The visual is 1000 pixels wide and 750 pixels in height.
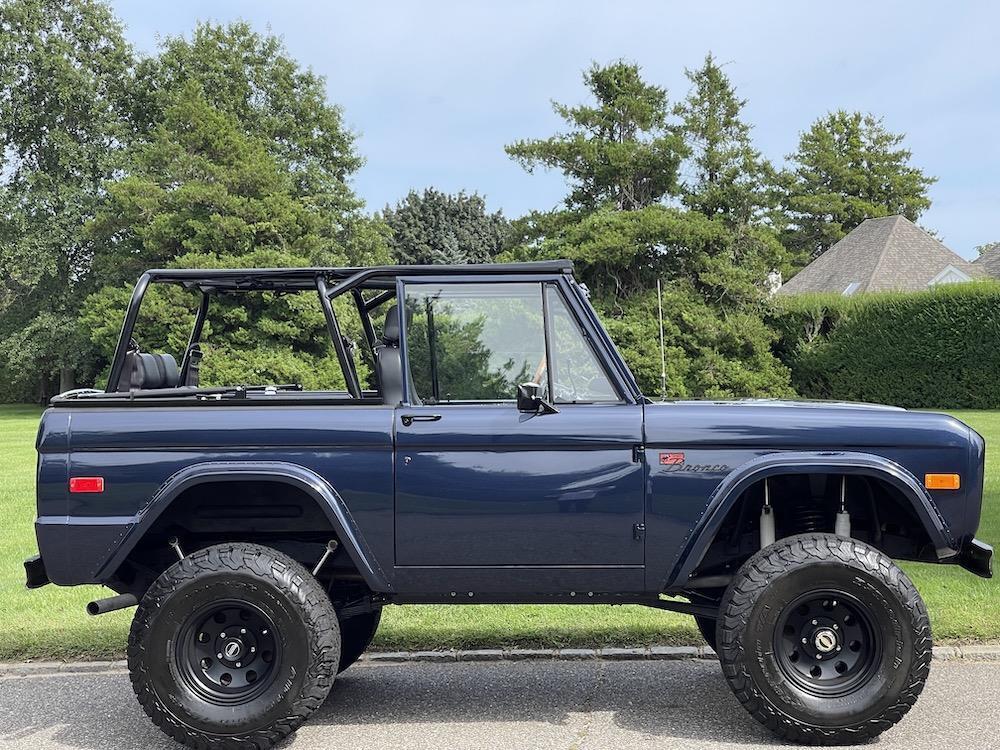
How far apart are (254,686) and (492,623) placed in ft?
7.01

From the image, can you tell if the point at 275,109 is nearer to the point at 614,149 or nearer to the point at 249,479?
the point at 614,149

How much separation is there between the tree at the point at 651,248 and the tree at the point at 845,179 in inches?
979

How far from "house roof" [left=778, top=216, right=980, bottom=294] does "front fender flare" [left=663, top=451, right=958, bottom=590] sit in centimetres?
3349

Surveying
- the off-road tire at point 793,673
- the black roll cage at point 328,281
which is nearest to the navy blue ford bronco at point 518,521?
the off-road tire at point 793,673

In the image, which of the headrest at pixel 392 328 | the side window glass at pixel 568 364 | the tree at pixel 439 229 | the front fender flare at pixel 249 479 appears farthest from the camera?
the tree at pixel 439 229

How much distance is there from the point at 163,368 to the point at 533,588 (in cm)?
253

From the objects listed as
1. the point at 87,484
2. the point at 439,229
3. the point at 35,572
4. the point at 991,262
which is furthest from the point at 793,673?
the point at 439,229

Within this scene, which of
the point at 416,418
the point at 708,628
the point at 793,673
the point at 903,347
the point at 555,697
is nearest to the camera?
the point at 793,673

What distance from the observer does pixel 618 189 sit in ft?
105

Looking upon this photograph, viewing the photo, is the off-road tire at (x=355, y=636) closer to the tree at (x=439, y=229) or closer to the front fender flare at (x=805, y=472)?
the front fender flare at (x=805, y=472)

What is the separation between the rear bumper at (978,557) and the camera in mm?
4188

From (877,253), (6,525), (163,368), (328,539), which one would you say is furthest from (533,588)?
(877,253)

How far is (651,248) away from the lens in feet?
101

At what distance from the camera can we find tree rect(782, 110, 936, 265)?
55.3 m
